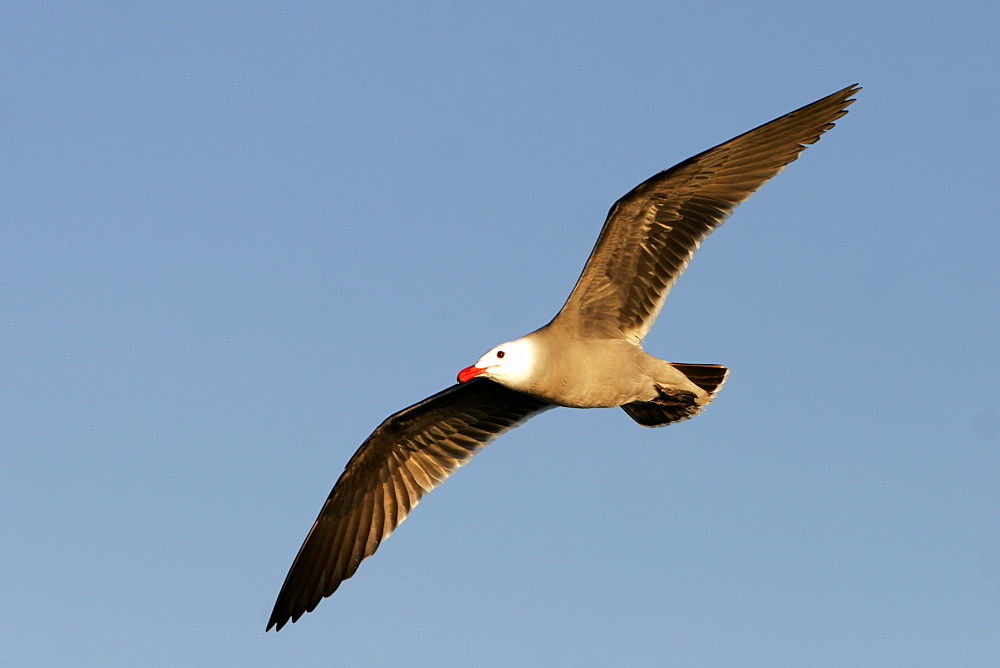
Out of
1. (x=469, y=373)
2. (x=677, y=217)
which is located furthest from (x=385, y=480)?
(x=677, y=217)

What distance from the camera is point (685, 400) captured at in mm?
11859

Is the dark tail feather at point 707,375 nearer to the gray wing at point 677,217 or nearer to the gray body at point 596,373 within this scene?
the gray body at point 596,373

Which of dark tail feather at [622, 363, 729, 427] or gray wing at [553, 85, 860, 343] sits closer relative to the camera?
gray wing at [553, 85, 860, 343]

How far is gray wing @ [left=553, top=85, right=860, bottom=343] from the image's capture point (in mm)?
11492

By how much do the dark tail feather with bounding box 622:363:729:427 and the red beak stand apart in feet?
5.61

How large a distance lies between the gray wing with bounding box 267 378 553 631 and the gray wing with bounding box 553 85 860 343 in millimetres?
1514

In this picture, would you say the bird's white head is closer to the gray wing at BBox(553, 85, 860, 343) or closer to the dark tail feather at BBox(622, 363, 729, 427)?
the gray wing at BBox(553, 85, 860, 343)

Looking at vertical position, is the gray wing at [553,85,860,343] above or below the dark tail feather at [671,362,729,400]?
above

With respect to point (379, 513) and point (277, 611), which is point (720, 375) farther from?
point (277, 611)

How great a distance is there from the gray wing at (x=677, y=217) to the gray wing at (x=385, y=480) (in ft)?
4.97

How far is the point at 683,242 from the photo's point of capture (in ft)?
38.4

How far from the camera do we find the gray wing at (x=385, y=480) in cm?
1279

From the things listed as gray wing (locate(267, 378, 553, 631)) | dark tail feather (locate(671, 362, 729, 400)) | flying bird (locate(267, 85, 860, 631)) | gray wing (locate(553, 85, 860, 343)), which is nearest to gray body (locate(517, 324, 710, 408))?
flying bird (locate(267, 85, 860, 631))

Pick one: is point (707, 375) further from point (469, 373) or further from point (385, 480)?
point (385, 480)
